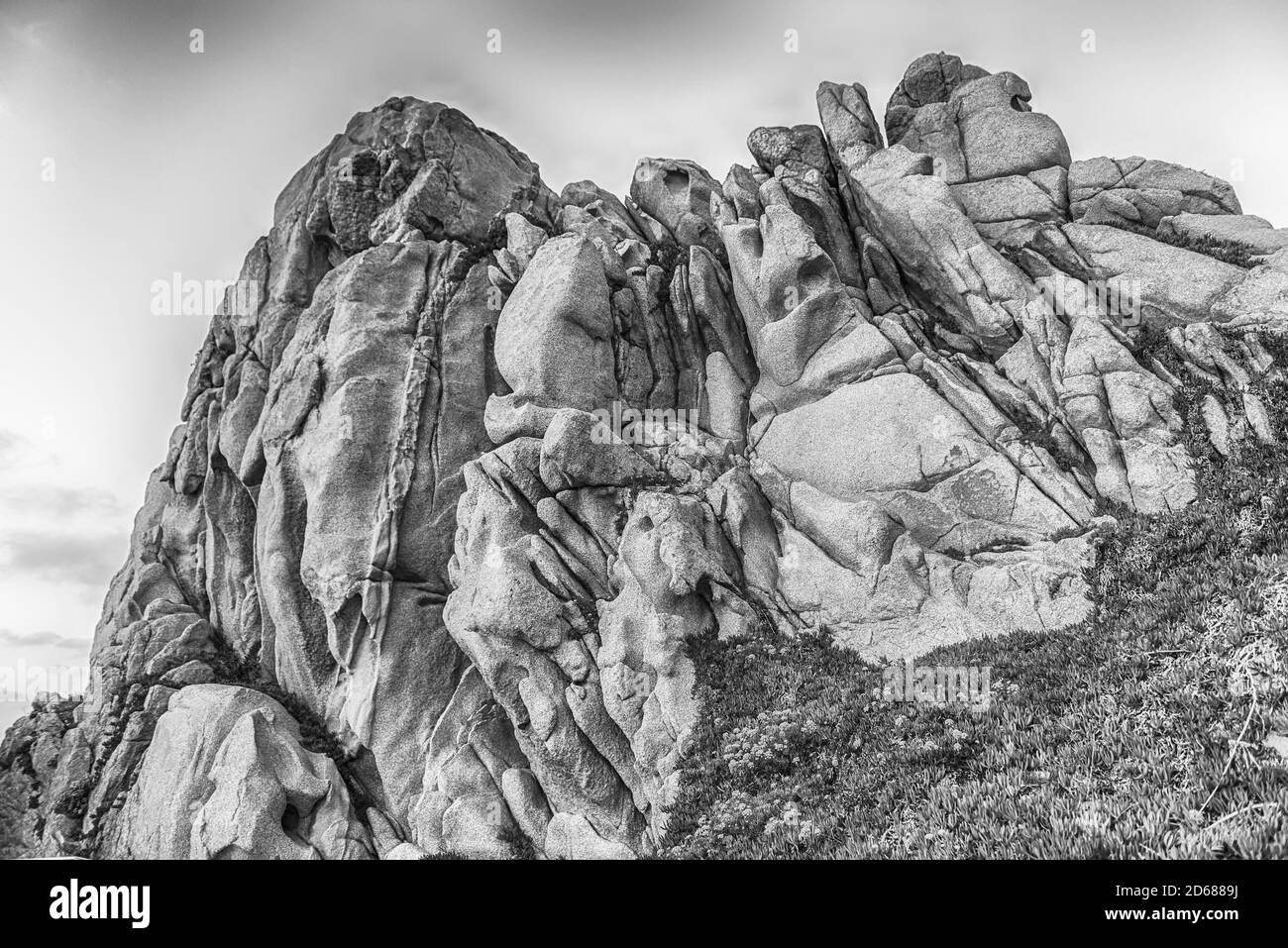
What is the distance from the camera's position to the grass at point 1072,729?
28.9 feet

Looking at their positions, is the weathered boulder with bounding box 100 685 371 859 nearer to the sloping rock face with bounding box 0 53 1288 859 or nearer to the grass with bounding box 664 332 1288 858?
the sloping rock face with bounding box 0 53 1288 859

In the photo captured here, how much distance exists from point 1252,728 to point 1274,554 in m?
7.06

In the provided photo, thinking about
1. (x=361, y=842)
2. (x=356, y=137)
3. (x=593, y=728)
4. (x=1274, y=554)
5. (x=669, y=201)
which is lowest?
(x=361, y=842)

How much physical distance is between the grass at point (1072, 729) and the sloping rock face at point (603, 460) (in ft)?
3.65

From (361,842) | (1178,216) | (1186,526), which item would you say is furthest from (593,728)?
(1178,216)

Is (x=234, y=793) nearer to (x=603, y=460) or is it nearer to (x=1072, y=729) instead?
(x=603, y=460)

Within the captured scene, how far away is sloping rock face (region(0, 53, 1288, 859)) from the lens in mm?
19531

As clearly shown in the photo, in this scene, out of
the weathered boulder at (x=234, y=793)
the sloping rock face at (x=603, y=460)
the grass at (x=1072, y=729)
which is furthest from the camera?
the weathered boulder at (x=234, y=793)

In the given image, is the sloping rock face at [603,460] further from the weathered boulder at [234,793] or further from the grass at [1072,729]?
the grass at [1072,729]

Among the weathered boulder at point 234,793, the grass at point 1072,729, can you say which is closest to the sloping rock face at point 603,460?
the weathered boulder at point 234,793

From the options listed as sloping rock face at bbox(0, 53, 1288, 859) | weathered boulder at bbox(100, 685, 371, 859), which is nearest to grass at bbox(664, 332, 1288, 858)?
sloping rock face at bbox(0, 53, 1288, 859)

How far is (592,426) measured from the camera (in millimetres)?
22266
